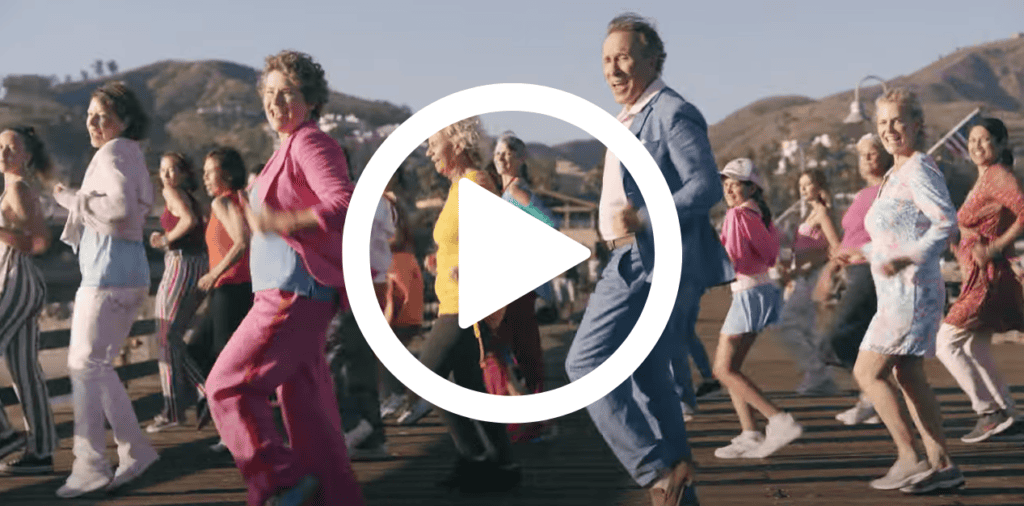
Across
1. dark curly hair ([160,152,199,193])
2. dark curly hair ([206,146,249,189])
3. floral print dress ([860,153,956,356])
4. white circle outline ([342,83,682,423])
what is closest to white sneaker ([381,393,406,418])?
dark curly hair ([160,152,199,193])

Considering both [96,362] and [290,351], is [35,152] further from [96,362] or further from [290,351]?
[290,351]

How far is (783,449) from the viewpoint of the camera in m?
7.32

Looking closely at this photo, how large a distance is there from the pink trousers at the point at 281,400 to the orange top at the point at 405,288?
3566 mm

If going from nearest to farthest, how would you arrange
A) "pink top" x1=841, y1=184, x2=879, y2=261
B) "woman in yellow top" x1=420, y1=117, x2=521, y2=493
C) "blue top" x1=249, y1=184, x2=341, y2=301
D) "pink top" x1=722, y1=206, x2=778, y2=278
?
"blue top" x1=249, y1=184, x2=341, y2=301, "woman in yellow top" x1=420, y1=117, x2=521, y2=493, "pink top" x1=841, y1=184, x2=879, y2=261, "pink top" x1=722, y1=206, x2=778, y2=278

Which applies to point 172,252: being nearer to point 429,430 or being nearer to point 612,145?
point 429,430

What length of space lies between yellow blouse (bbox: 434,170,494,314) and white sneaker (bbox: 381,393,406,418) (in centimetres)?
360

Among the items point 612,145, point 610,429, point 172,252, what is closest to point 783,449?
point 610,429

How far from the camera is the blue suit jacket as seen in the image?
4492mm

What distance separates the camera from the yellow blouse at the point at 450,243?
611 cm

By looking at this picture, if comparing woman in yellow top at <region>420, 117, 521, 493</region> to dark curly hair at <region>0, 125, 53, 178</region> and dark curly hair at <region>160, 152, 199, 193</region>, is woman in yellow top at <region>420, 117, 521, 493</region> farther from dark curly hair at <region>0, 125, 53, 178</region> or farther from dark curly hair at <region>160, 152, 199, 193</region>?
dark curly hair at <region>160, 152, 199, 193</region>

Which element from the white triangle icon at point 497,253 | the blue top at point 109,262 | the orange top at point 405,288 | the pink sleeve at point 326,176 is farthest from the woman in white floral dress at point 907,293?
the blue top at point 109,262

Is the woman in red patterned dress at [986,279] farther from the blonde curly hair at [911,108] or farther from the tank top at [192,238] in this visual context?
the tank top at [192,238]

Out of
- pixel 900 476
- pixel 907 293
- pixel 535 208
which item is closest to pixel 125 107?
pixel 535 208

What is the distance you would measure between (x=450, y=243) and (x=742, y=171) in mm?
2528
